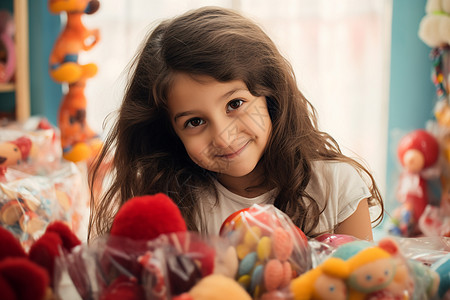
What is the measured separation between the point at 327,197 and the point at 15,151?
79 cm

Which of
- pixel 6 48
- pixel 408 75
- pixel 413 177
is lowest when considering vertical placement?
pixel 413 177

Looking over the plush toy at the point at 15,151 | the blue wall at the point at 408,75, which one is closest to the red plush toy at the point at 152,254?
the plush toy at the point at 15,151

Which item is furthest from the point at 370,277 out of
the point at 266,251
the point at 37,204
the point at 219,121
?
the point at 37,204

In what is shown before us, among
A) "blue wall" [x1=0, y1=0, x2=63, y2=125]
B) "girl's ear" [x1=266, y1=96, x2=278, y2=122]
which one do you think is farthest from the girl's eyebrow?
"blue wall" [x1=0, y1=0, x2=63, y2=125]

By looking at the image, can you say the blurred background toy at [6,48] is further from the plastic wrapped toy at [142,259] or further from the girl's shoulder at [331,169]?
the plastic wrapped toy at [142,259]

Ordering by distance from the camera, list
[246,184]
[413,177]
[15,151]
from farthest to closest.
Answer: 1. [413,177]
2. [15,151]
3. [246,184]

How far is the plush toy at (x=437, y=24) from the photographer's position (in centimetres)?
203

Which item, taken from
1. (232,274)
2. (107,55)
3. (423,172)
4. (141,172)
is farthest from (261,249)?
(107,55)

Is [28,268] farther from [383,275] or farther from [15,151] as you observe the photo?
[15,151]

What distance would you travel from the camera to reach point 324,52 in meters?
2.70

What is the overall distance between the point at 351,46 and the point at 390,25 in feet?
0.86

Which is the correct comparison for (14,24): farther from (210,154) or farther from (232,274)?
(232,274)

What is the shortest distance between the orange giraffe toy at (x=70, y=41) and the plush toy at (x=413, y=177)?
1482 mm

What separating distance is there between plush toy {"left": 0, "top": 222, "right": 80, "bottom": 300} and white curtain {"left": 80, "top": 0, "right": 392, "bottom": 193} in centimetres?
218
